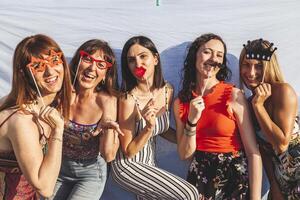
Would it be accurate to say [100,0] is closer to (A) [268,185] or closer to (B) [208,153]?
(B) [208,153]

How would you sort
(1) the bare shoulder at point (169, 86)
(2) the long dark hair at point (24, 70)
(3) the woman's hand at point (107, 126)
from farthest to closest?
1. (1) the bare shoulder at point (169, 86)
2. (3) the woman's hand at point (107, 126)
3. (2) the long dark hair at point (24, 70)

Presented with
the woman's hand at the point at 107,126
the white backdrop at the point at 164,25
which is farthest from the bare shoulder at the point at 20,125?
the white backdrop at the point at 164,25

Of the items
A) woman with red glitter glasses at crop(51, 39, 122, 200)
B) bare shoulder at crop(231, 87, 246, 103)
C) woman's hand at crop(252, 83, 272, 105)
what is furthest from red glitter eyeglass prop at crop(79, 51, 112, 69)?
woman's hand at crop(252, 83, 272, 105)

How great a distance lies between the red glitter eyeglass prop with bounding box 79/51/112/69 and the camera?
258cm

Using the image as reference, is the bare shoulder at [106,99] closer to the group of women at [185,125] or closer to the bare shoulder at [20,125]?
the group of women at [185,125]

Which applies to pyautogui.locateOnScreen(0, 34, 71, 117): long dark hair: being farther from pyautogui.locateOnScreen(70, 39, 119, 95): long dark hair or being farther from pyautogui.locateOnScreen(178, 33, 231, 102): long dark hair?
pyautogui.locateOnScreen(178, 33, 231, 102): long dark hair

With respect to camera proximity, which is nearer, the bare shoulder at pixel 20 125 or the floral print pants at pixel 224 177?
the bare shoulder at pixel 20 125

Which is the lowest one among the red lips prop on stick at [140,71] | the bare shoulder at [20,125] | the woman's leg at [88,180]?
the woman's leg at [88,180]

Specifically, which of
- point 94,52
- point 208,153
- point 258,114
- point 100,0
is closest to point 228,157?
point 208,153

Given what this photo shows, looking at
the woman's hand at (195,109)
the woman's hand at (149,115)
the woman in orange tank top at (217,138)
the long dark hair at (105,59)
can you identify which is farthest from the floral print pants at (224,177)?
the long dark hair at (105,59)

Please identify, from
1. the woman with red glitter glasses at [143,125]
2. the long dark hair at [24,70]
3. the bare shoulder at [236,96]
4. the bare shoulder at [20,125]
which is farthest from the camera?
the bare shoulder at [236,96]

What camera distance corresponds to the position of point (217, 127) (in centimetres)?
252

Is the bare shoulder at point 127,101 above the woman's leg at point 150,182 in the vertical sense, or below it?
above

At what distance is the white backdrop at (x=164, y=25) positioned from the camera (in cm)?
296
